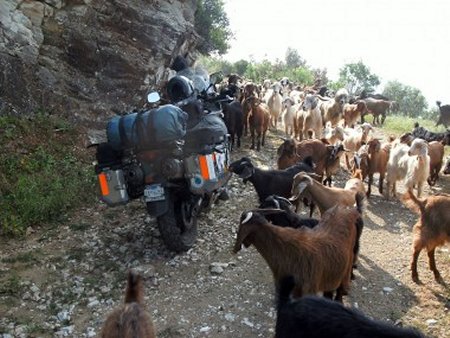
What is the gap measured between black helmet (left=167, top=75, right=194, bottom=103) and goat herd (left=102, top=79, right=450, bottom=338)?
4.34 feet

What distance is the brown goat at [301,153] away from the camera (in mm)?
8680

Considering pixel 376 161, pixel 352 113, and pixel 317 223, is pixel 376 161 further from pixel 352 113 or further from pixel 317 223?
pixel 352 113

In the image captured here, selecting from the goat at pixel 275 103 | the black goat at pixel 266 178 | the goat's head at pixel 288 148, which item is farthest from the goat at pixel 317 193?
the goat at pixel 275 103

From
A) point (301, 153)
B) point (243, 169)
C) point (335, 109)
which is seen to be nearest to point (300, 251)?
point (243, 169)

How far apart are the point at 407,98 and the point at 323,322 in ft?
135

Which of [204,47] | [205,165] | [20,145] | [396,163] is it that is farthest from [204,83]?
[204,47]

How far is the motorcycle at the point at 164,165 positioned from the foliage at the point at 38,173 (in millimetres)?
1835

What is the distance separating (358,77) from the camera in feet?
144

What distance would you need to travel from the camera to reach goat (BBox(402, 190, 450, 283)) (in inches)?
219

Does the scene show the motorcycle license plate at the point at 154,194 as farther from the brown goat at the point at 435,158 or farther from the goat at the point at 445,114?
the goat at the point at 445,114

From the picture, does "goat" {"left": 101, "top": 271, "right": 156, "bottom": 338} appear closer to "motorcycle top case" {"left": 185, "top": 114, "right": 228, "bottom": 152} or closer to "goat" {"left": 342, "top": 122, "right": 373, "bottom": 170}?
"motorcycle top case" {"left": 185, "top": 114, "right": 228, "bottom": 152}

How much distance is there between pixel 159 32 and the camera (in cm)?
1132

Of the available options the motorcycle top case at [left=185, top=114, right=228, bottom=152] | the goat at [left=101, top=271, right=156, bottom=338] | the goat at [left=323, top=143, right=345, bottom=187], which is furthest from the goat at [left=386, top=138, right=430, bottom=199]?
the goat at [left=101, top=271, right=156, bottom=338]

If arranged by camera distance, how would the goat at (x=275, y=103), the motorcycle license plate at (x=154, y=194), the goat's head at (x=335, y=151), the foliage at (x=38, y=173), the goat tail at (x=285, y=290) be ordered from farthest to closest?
the goat at (x=275, y=103), the goat's head at (x=335, y=151), the foliage at (x=38, y=173), the motorcycle license plate at (x=154, y=194), the goat tail at (x=285, y=290)
